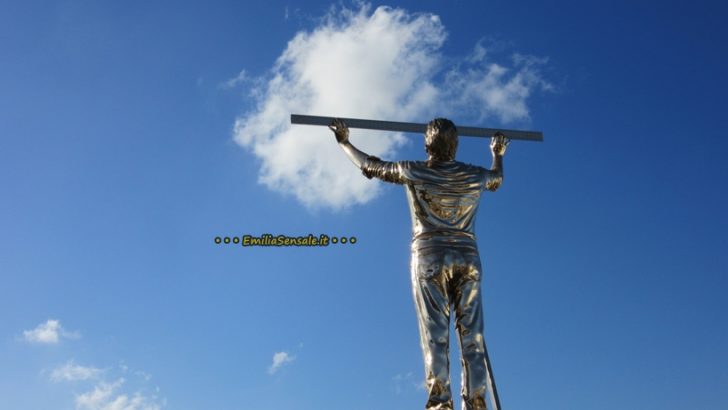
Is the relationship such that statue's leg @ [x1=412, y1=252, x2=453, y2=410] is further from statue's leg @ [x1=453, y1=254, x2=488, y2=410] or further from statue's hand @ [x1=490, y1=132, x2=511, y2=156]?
statue's hand @ [x1=490, y1=132, x2=511, y2=156]

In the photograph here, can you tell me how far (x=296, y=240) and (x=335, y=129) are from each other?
7.72 metres

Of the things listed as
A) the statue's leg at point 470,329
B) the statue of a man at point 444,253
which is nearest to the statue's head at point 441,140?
the statue of a man at point 444,253

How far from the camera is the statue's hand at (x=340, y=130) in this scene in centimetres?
1073

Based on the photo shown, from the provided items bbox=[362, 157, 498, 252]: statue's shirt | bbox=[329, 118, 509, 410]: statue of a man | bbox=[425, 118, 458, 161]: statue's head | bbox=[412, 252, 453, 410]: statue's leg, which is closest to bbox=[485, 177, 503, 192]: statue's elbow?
bbox=[329, 118, 509, 410]: statue of a man

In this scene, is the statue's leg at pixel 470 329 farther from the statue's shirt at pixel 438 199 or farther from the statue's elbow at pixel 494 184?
the statue's elbow at pixel 494 184

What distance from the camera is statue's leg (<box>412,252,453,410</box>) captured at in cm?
866

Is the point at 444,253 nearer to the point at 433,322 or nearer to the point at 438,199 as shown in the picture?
Answer: the point at 438,199

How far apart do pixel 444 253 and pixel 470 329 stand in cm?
104

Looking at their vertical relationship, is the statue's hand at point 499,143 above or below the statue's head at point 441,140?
above

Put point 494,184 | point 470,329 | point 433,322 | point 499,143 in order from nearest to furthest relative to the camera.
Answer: point 433,322, point 470,329, point 494,184, point 499,143

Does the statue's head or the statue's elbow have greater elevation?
the statue's head

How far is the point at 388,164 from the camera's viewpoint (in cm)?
998

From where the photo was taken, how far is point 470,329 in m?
9.22

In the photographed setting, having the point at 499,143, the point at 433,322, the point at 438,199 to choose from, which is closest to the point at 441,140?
the point at 438,199
